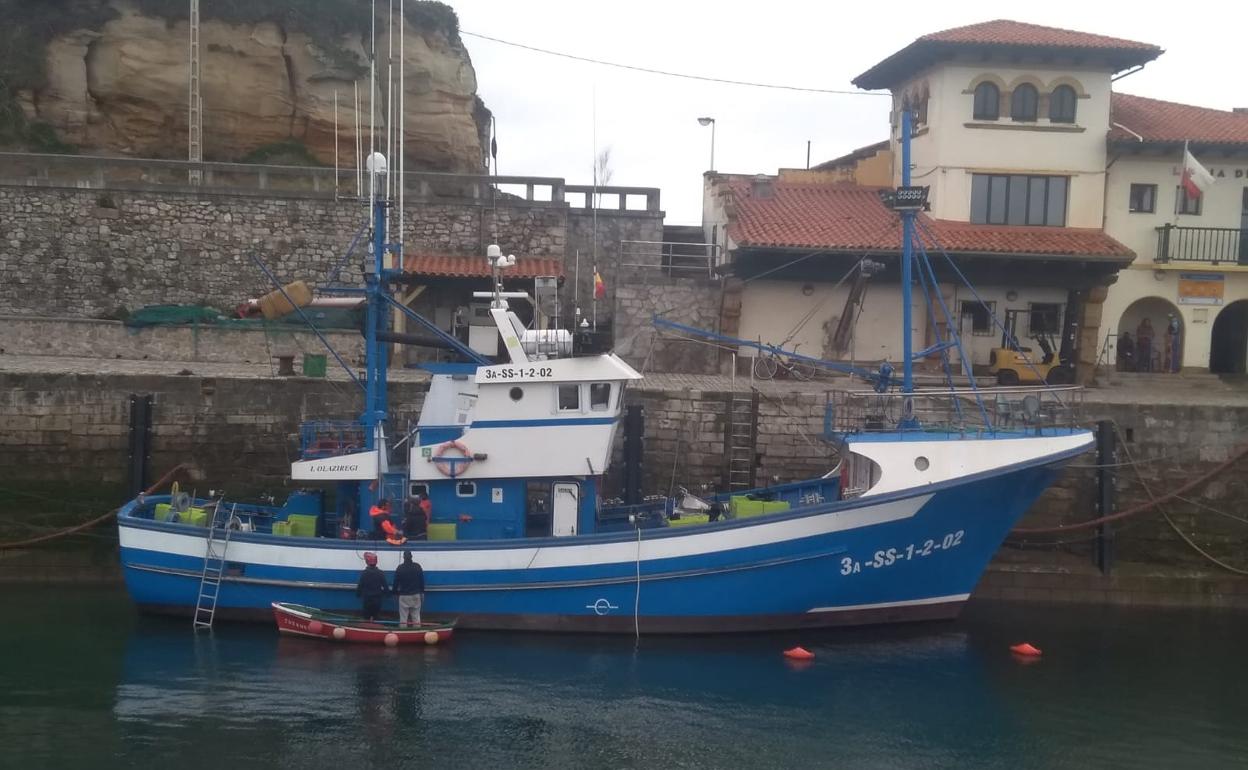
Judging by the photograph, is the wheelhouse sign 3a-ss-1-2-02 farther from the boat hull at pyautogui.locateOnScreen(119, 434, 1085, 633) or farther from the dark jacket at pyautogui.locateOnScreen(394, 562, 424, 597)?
the dark jacket at pyautogui.locateOnScreen(394, 562, 424, 597)

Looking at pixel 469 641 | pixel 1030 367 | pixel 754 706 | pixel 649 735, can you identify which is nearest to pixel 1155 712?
pixel 754 706

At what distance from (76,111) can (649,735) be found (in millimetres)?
21876

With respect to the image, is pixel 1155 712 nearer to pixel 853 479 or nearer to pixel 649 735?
pixel 853 479

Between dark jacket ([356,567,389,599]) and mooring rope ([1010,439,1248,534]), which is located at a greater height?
mooring rope ([1010,439,1248,534])

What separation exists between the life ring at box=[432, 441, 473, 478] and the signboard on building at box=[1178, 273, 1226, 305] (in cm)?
1591

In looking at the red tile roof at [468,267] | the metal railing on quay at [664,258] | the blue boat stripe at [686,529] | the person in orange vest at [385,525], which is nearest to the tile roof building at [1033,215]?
the metal railing on quay at [664,258]

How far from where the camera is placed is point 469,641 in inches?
539

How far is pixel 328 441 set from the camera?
1518 cm

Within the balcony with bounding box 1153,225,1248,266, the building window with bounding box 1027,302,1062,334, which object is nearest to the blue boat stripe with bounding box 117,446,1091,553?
the building window with bounding box 1027,302,1062,334

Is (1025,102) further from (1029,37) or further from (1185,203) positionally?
(1185,203)

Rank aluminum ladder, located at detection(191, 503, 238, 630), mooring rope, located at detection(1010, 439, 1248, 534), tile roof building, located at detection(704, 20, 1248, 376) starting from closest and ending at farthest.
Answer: aluminum ladder, located at detection(191, 503, 238, 630), mooring rope, located at detection(1010, 439, 1248, 534), tile roof building, located at detection(704, 20, 1248, 376)

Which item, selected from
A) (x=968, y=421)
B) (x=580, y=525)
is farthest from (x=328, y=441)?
(x=968, y=421)

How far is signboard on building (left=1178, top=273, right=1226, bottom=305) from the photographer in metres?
22.9

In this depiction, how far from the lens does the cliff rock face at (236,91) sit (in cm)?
2619
